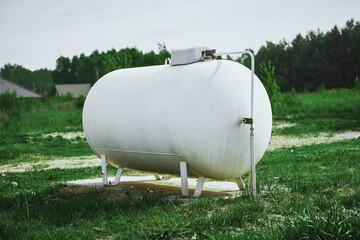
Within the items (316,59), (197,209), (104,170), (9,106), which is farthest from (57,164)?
(316,59)

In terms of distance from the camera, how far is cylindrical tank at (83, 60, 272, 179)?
669 cm

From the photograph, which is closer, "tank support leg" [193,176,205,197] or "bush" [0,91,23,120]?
"tank support leg" [193,176,205,197]

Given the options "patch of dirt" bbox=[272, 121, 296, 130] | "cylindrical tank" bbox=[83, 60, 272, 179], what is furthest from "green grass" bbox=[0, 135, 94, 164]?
"patch of dirt" bbox=[272, 121, 296, 130]

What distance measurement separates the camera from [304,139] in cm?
1689

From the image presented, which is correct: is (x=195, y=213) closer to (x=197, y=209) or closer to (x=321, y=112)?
(x=197, y=209)

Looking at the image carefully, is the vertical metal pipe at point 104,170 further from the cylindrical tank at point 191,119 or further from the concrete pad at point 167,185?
the cylindrical tank at point 191,119

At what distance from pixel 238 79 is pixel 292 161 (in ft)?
16.2

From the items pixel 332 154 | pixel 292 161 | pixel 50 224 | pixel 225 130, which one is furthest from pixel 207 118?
pixel 332 154

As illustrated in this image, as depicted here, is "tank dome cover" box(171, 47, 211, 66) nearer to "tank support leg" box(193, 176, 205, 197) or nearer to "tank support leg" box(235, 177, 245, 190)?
"tank support leg" box(193, 176, 205, 197)

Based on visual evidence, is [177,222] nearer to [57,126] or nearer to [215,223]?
[215,223]

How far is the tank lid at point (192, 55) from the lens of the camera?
A: 291 inches

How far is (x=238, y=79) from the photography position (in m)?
6.89

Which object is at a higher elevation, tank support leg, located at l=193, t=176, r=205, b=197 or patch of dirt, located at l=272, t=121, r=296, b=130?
tank support leg, located at l=193, t=176, r=205, b=197

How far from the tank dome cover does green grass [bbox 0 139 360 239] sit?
223cm
